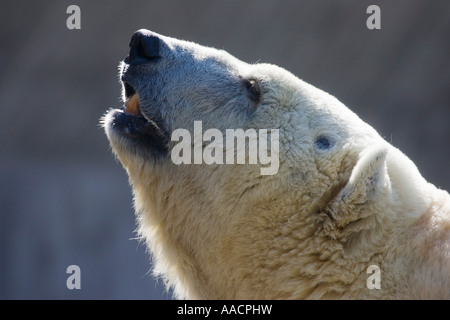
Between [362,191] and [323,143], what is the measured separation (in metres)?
0.32

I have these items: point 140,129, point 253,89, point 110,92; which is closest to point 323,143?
point 253,89

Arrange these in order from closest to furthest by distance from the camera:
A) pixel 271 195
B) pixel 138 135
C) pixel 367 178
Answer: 1. pixel 367 178
2. pixel 271 195
3. pixel 138 135

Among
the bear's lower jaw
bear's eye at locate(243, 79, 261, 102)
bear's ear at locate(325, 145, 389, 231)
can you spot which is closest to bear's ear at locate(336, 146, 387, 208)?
bear's ear at locate(325, 145, 389, 231)

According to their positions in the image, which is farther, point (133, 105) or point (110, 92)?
point (110, 92)

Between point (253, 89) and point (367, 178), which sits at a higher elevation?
point (253, 89)

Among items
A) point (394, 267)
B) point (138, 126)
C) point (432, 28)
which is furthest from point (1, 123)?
point (394, 267)

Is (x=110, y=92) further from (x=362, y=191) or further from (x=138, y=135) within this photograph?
(x=362, y=191)

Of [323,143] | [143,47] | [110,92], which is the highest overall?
[110,92]

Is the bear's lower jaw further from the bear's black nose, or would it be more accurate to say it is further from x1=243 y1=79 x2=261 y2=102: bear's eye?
x1=243 y1=79 x2=261 y2=102: bear's eye

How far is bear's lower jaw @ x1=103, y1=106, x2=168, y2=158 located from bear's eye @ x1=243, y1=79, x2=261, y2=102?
1.33 feet

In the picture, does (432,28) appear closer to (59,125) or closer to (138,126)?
(59,125)

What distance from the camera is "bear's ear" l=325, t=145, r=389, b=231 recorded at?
2.24m

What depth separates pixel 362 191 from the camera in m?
2.28

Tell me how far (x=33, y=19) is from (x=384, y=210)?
213 inches
